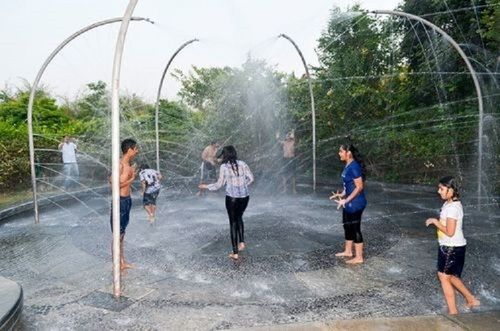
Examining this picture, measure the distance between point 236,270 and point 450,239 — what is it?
10.6 feet

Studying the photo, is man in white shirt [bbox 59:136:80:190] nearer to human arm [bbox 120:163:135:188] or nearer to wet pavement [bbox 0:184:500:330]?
wet pavement [bbox 0:184:500:330]

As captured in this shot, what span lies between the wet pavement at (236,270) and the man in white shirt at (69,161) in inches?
199

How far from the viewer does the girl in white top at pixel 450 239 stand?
4781 mm

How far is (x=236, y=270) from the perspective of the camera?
22.4ft

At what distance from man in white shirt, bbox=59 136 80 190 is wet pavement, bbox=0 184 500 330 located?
199 inches

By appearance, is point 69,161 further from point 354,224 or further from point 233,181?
point 354,224

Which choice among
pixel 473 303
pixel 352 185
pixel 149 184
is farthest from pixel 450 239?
pixel 149 184

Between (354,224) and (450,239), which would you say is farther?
(354,224)

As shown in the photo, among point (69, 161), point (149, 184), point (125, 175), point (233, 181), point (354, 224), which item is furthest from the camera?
point (69, 161)

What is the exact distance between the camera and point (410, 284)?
609cm

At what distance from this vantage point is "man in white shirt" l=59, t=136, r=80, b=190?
1620cm

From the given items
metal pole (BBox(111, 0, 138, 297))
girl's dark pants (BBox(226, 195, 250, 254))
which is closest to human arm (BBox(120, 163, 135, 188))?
metal pole (BBox(111, 0, 138, 297))

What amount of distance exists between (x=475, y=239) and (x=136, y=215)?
7749 mm

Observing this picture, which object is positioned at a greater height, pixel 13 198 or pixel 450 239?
pixel 450 239
